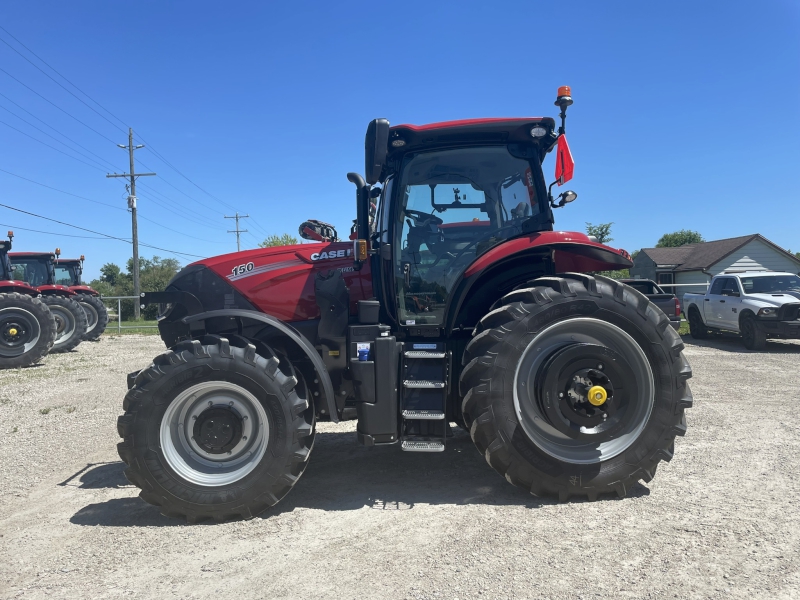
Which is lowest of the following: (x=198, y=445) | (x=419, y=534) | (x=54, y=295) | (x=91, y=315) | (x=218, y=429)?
(x=419, y=534)

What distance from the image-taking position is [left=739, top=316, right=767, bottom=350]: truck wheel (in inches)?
439

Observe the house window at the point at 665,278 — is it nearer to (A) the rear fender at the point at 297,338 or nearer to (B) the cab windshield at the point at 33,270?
(B) the cab windshield at the point at 33,270

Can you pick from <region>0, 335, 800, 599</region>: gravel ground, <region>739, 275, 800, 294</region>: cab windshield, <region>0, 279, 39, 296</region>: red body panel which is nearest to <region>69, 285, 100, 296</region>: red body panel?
<region>0, 279, 39, 296</region>: red body panel

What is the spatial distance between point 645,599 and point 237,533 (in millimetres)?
2144

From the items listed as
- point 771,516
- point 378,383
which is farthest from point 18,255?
point 771,516

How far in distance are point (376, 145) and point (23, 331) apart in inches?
429

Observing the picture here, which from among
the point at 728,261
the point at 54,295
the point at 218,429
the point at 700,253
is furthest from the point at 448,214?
the point at 700,253

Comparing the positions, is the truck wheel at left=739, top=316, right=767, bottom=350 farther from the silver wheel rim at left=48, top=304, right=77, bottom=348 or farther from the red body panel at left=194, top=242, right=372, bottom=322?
the silver wheel rim at left=48, top=304, right=77, bottom=348

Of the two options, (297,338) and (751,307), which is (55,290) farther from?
(751,307)

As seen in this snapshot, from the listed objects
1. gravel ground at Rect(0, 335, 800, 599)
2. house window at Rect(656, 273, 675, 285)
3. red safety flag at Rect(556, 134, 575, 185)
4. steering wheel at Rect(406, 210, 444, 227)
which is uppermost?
house window at Rect(656, 273, 675, 285)

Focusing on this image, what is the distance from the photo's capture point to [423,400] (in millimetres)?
3459

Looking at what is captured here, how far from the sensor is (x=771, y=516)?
3043 mm

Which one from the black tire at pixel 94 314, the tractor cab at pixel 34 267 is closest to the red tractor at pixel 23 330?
the tractor cab at pixel 34 267

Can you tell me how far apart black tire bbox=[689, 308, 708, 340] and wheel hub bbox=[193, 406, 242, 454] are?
1372 centimetres
